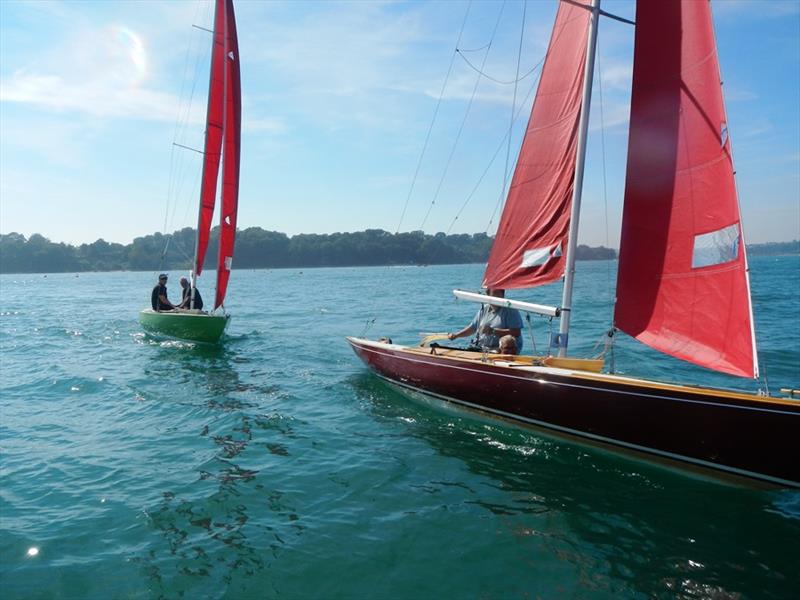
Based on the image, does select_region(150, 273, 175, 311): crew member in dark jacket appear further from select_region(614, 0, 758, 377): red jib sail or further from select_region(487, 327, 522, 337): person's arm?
select_region(614, 0, 758, 377): red jib sail

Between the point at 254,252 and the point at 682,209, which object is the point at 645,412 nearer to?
the point at 682,209

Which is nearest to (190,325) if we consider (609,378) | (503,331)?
(503,331)

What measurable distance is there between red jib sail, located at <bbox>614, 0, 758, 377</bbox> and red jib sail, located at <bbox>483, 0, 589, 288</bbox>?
3.59 feet

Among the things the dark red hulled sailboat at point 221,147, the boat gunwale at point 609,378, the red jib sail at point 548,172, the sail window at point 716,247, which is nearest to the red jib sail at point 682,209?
the sail window at point 716,247

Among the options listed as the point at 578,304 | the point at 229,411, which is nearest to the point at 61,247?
the point at 578,304

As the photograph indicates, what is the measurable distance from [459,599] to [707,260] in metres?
5.20

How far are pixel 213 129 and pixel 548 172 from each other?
13.7 metres

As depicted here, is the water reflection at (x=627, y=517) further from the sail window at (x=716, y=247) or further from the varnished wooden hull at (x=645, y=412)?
the sail window at (x=716, y=247)

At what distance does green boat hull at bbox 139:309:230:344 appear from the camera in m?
17.2

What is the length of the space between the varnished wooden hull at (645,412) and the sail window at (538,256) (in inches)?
69.9

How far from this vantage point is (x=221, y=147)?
19688 millimetres

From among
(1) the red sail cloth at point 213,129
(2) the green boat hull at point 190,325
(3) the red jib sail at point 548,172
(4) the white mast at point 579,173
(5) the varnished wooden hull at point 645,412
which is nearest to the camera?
(5) the varnished wooden hull at point 645,412

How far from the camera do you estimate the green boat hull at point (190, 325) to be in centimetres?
1719

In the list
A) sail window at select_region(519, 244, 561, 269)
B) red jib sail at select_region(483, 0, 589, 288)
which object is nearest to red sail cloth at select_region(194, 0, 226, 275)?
red jib sail at select_region(483, 0, 589, 288)
